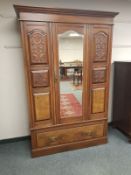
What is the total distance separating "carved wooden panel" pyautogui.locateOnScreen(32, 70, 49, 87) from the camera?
189cm

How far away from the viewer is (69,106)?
2.18m

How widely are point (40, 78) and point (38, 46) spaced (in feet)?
1.34

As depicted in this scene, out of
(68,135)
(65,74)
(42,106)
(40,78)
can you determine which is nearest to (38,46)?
(40,78)

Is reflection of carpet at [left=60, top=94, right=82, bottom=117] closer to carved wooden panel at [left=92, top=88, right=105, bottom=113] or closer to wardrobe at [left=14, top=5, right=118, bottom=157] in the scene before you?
wardrobe at [left=14, top=5, right=118, bottom=157]

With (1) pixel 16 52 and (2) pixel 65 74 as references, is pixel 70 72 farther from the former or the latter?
(1) pixel 16 52

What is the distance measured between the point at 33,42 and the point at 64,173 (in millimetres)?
1697

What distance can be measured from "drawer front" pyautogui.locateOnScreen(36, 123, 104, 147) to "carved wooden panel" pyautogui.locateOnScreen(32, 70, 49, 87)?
2.36 ft

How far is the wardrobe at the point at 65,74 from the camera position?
1809 millimetres

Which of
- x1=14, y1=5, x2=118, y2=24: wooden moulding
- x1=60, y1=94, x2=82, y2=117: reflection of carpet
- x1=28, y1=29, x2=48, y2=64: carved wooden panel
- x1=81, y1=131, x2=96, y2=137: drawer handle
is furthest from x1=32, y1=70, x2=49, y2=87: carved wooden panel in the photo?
x1=81, y1=131, x2=96, y2=137: drawer handle

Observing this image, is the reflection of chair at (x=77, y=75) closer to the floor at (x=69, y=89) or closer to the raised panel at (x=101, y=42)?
the floor at (x=69, y=89)

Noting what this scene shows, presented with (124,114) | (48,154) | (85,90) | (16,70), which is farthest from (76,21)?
(48,154)

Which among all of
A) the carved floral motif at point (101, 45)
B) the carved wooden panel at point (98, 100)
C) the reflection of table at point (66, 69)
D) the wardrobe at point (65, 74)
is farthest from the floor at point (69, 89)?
the carved floral motif at point (101, 45)

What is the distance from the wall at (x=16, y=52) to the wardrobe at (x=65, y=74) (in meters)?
0.47

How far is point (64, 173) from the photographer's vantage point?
1.84 meters
